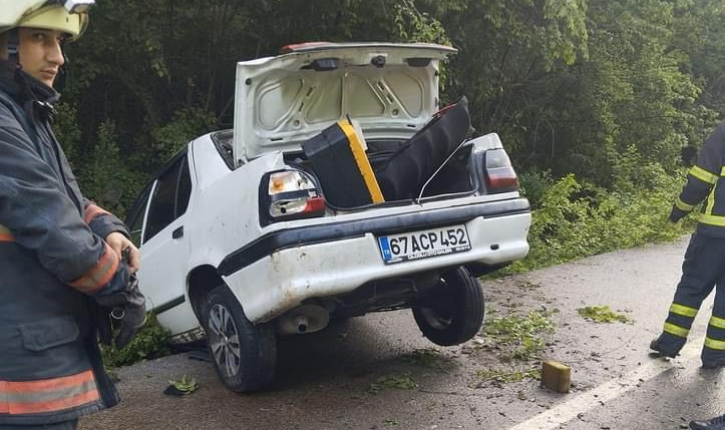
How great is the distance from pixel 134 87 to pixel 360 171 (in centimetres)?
618

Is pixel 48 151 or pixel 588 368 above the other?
pixel 48 151

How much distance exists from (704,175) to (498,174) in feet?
4.79

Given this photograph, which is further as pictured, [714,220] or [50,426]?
[714,220]

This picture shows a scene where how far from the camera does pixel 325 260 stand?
140 inches

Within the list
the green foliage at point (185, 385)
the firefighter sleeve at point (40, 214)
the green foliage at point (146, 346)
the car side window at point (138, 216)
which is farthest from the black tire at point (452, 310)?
the firefighter sleeve at point (40, 214)

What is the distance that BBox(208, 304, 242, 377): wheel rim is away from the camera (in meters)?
4.05

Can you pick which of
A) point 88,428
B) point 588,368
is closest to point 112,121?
point 88,428

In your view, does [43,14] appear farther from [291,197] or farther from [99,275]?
[291,197]

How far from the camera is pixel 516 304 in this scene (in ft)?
20.3

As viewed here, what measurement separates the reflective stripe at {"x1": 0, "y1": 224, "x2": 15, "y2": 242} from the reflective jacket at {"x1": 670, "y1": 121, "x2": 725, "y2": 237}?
4083 millimetres

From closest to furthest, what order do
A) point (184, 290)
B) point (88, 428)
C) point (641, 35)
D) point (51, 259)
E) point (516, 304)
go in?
point (51, 259) < point (88, 428) < point (184, 290) < point (516, 304) < point (641, 35)

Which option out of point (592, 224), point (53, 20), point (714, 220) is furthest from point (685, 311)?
point (592, 224)

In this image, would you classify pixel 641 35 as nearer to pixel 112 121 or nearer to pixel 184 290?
pixel 112 121

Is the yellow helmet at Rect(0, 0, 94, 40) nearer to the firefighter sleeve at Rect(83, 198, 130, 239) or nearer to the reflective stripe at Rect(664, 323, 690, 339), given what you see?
the firefighter sleeve at Rect(83, 198, 130, 239)
